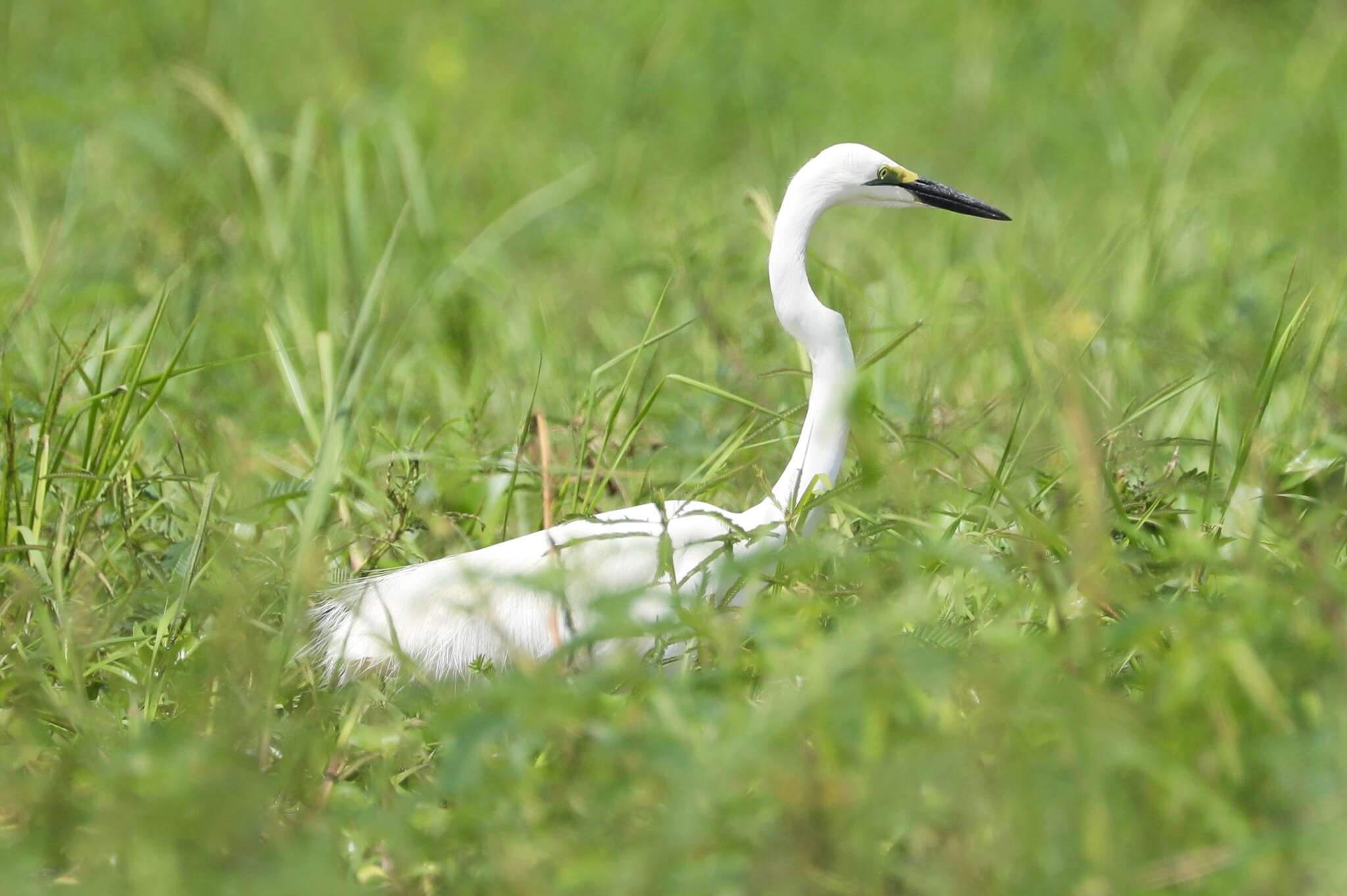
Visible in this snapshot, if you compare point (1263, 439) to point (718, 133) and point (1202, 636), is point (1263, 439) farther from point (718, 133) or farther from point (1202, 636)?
point (718, 133)

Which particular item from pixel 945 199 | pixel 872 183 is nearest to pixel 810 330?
pixel 872 183

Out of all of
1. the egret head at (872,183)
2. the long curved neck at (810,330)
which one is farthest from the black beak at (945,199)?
the long curved neck at (810,330)

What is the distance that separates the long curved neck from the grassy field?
0.33ft

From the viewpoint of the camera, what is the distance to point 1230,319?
3.83 m

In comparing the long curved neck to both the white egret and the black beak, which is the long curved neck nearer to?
the white egret

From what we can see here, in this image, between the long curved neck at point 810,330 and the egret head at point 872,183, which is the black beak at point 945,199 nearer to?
the egret head at point 872,183

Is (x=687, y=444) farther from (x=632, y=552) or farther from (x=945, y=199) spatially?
(x=945, y=199)

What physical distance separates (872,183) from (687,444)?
0.68 meters

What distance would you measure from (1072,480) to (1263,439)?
2.59 ft

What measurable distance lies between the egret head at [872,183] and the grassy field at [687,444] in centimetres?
31

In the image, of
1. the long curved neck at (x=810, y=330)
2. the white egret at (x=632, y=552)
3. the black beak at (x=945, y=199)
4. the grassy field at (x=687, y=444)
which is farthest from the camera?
the black beak at (x=945, y=199)

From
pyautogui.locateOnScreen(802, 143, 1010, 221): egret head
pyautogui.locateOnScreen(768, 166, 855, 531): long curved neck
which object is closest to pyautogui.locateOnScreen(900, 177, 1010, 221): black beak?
pyautogui.locateOnScreen(802, 143, 1010, 221): egret head

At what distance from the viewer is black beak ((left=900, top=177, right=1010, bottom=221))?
2596mm

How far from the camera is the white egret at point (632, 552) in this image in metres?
2.28
